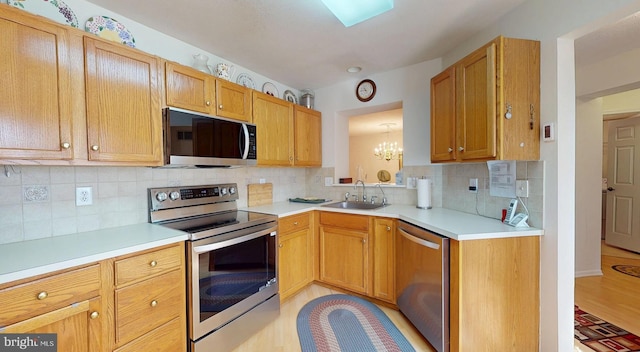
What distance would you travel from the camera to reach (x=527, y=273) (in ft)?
5.16

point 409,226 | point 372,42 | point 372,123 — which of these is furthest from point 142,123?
point 372,123

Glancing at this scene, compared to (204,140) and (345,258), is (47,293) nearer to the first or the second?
(204,140)

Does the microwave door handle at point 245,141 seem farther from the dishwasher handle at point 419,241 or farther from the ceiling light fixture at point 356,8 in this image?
the dishwasher handle at point 419,241

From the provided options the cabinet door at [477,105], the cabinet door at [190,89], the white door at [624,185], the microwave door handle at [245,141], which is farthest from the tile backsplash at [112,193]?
the white door at [624,185]

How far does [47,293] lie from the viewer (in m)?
1.05

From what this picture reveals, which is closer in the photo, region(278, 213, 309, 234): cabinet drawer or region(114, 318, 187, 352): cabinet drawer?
region(114, 318, 187, 352): cabinet drawer

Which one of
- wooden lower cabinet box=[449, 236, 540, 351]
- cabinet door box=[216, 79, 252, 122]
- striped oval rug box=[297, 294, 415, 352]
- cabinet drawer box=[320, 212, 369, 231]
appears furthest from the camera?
cabinet drawer box=[320, 212, 369, 231]

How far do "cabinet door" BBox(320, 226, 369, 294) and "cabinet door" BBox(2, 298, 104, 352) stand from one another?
5.91ft

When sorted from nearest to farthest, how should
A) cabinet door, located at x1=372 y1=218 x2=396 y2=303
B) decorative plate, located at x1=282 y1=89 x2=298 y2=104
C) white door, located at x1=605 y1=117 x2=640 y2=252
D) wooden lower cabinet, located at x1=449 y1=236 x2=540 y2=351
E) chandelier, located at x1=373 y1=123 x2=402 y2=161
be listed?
wooden lower cabinet, located at x1=449 y1=236 x2=540 y2=351, cabinet door, located at x1=372 y1=218 x2=396 y2=303, decorative plate, located at x1=282 y1=89 x2=298 y2=104, white door, located at x1=605 y1=117 x2=640 y2=252, chandelier, located at x1=373 y1=123 x2=402 y2=161

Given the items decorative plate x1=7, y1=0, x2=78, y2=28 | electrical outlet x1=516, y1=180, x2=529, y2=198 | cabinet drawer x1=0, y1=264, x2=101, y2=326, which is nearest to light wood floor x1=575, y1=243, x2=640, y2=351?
electrical outlet x1=516, y1=180, x2=529, y2=198

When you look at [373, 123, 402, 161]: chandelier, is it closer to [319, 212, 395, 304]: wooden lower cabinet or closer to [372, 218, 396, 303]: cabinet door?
[319, 212, 395, 304]: wooden lower cabinet

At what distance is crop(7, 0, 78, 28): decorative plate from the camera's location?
4.55ft

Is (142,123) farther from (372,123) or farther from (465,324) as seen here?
(372,123)

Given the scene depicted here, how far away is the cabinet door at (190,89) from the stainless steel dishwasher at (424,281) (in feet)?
6.13
